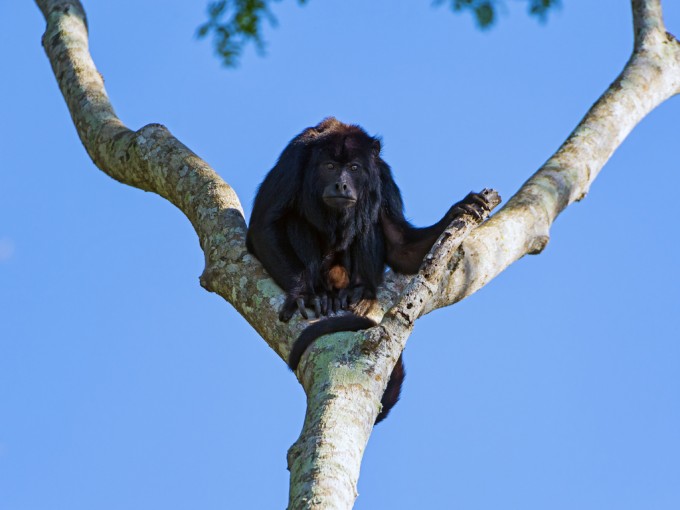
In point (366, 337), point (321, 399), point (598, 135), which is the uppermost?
point (598, 135)

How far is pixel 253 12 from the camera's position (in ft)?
18.2

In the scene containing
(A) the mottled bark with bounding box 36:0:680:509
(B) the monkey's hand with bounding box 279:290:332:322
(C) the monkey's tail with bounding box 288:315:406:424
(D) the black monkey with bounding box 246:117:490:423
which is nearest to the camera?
(A) the mottled bark with bounding box 36:0:680:509

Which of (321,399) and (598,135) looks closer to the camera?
(321,399)

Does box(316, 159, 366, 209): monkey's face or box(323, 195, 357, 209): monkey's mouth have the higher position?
box(316, 159, 366, 209): monkey's face

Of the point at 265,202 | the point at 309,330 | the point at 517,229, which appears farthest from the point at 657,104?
the point at 309,330

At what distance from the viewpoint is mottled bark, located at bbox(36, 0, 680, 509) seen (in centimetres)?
303

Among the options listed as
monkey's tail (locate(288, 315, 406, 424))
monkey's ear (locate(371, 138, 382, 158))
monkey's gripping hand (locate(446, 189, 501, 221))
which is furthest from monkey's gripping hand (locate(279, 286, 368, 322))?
monkey's ear (locate(371, 138, 382, 158))

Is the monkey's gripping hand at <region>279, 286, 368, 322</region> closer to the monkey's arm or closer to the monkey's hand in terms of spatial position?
the monkey's hand

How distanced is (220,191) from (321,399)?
2.34 metres

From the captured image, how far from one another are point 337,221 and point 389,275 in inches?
20.6

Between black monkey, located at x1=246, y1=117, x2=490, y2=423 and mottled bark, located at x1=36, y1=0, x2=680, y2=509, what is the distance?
181 millimetres

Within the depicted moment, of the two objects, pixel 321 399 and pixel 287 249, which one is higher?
pixel 287 249

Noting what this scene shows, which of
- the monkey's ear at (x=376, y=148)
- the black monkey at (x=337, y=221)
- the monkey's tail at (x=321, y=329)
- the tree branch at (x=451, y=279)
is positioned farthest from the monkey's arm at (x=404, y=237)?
the monkey's tail at (x=321, y=329)

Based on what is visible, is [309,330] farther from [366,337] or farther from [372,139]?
[372,139]
